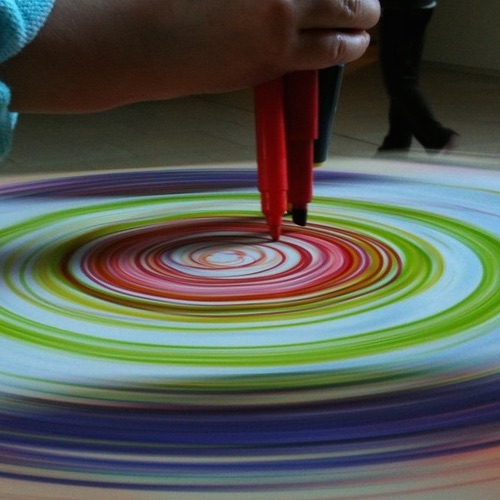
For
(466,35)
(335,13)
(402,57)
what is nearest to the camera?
(335,13)

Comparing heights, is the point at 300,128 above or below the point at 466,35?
below

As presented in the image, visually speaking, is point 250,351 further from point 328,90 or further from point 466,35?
point 466,35

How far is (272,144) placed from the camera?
0.62 m

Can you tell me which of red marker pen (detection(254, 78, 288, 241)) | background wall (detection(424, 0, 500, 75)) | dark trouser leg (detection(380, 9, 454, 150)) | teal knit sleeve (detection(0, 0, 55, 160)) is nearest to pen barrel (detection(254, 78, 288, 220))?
red marker pen (detection(254, 78, 288, 241))

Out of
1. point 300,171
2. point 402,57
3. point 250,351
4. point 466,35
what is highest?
point 466,35

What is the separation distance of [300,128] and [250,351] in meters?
0.19

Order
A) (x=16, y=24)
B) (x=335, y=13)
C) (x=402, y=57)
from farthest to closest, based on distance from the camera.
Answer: (x=402, y=57) → (x=335, y=13) → (x=16, y=24)

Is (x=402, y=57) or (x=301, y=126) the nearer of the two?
(x=301, y=126)

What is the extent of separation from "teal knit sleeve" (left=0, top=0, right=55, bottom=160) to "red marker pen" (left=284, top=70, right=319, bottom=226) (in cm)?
19

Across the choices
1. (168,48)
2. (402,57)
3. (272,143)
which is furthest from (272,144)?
(402,57)

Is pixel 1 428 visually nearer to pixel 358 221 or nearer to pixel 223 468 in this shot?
pixel 223 468

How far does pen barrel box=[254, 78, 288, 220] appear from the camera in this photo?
605mm

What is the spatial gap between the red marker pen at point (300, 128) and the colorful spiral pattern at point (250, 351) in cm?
5

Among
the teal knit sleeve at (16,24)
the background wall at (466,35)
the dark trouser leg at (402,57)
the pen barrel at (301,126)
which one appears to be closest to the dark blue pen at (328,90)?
the pen barrel at (301,126)
